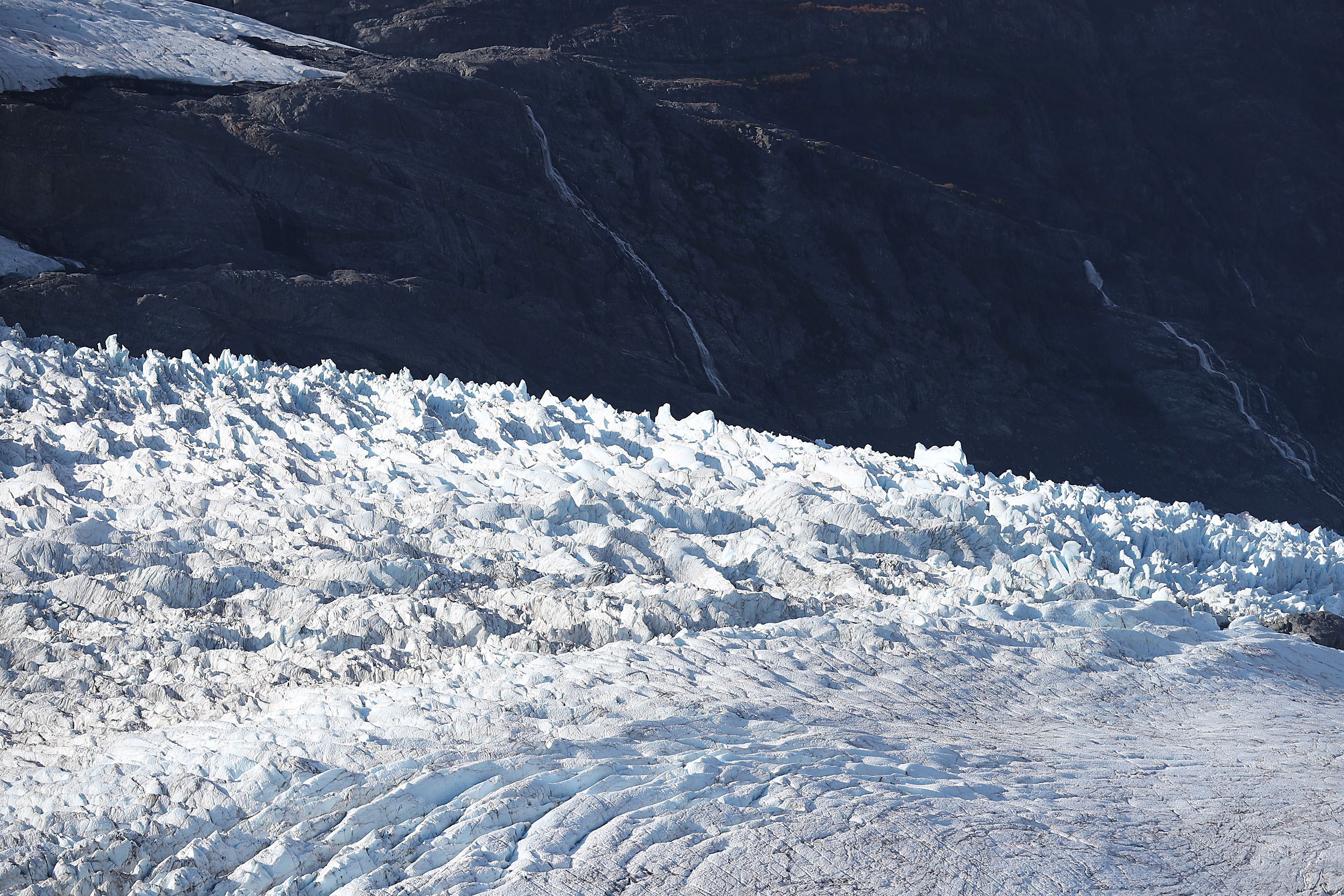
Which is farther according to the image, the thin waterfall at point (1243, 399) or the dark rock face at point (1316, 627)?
the thin waterfall at point (1243, 399)

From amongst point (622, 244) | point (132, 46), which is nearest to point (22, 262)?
point (132, 46)

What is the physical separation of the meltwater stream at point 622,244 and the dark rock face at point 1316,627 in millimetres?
17867

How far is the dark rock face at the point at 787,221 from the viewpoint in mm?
22156

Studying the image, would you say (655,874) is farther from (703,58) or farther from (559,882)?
(703,58)

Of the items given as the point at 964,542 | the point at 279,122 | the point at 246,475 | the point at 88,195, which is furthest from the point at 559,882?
the point at 279,122

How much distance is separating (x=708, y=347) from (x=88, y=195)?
40.9 feet

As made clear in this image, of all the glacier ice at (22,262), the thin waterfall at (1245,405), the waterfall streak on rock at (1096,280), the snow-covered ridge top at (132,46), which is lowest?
the thin waterfall at (1245,405)

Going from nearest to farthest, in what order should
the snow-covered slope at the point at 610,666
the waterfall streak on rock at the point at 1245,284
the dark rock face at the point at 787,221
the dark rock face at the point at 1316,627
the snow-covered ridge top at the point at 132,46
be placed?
the snow-covered slope at the point at 610,666 → the dark rock face at the point at 1316,627 → the dark rock face at the point at 787,221 → the snow-covered ridge top at the point at 132,46 → the waterfall streak on rock at the point at 1245,284

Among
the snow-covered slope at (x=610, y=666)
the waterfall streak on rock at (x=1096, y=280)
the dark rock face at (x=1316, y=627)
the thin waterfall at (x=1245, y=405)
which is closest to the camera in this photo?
the snow-covered slope at (x=610, y=666)

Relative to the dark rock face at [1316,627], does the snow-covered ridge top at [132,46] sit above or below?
above

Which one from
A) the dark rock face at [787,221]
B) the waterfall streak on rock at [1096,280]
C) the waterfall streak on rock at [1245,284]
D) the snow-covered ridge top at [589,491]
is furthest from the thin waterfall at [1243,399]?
the snow-covered ridge top at [589,491]

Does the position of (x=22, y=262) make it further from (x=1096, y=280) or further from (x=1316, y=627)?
(x=1096, y=280)

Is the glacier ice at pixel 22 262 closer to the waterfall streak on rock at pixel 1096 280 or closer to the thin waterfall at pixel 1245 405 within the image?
the waterfall streak on rock at pixel 1096 280

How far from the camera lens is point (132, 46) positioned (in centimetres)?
2636
